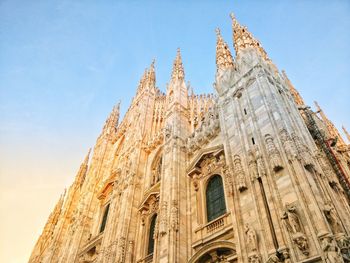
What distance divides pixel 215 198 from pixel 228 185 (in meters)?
2.43

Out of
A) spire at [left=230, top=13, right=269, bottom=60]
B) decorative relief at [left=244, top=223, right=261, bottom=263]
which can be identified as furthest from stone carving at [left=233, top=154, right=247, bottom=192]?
spire at [left=230, top=13, right=269, bottom=60]

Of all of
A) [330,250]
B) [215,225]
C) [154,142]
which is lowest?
[330,250]

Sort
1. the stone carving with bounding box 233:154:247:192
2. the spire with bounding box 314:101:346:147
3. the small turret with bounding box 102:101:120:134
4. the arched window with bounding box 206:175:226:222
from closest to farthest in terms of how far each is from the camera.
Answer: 1. the stone carving with bounding box 233:154:247:192
2. the arched window with bounding box 206:175:226:222
3. the spire with bounding box 314:101:346:147
4. the small turret with bounding box 102:101:120:134

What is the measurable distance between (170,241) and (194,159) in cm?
518

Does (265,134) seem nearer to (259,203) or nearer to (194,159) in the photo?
(259,203)

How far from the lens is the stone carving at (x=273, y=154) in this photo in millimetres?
10579

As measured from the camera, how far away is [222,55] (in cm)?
2136

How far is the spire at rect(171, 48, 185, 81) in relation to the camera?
2627 cm

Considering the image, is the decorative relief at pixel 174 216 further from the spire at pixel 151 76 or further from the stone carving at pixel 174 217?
the spire at pixel 151 76

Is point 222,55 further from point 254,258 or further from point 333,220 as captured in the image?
point 254,258

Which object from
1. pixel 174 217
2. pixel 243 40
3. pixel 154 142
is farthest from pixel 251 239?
pixel 243 40

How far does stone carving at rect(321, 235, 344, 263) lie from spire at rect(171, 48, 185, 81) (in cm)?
1983

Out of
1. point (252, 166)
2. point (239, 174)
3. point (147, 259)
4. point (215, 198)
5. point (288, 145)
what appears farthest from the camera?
point (147, 259)

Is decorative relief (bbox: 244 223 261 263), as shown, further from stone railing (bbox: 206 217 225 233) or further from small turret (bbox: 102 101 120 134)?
small turret (bbox: 102 101 120 134)
